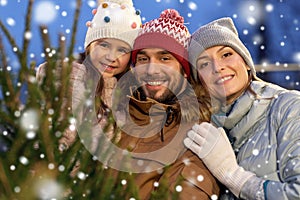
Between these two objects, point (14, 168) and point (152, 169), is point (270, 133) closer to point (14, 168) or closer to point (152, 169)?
point (152, 169)

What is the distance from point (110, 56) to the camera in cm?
302

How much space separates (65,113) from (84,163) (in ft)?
0.50

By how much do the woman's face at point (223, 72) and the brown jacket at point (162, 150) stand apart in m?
0.21

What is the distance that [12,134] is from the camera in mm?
1415

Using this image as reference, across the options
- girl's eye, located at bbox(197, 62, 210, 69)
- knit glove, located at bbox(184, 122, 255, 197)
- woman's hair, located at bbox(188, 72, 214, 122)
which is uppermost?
girl's eye, located at bbox(197, 62, 210, 69)

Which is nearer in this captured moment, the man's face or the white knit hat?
the man's face

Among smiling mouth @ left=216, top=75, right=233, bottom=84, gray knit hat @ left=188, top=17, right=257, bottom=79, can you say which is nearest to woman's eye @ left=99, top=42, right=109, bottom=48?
gray knit hat @ left=188, top=17, right=257, bottom=79

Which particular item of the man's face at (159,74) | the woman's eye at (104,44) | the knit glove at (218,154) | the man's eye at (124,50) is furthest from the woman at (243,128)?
the woman's eye at (104,44)

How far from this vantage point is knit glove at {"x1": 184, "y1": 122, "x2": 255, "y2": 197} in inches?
99.3

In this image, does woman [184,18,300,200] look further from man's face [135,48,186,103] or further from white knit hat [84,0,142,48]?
white knit hat [84,0,142,48]

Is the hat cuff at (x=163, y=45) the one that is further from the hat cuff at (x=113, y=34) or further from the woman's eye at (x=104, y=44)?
the woman's eye at (x=104, y=44)

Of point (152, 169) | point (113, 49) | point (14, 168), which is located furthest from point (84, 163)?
point (113, 49)

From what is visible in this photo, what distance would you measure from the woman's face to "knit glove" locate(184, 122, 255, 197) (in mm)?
237

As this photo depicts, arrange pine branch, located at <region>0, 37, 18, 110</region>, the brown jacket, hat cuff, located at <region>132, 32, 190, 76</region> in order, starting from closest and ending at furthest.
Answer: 1. pine branch, located at <region>0, 37, 18, 110</region>
2. the brown jacket
3. hat cuff, located at <region>132, 32, 190, 76</region>
